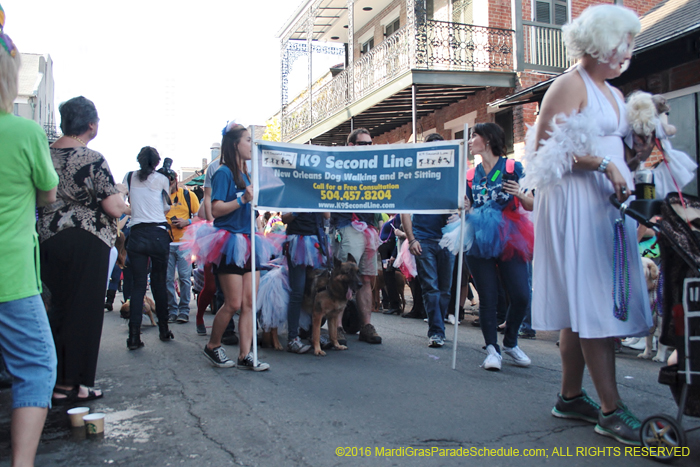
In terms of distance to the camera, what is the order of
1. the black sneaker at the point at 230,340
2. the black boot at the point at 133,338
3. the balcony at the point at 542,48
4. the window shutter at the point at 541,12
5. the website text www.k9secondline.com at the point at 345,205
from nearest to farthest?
the website text www.k9secondline.com at the point at 345,205, the black boot at the point at 133,338, the black sneaker at the point at 230,340, the balcony at the point at 542,48, the window shutter at the point at 541,12

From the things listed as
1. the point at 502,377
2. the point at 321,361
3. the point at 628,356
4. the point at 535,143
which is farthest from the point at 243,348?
the point at 628,356

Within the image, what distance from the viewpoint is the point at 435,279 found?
642 centimetres

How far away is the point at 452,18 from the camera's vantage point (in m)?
17.6

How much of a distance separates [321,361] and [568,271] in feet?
9.69

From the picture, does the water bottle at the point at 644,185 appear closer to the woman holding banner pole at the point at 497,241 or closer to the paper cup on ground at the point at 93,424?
the woman holding banner pole at the point at 497,241

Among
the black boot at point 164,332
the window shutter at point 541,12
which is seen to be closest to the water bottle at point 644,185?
the black boot at point 164,332

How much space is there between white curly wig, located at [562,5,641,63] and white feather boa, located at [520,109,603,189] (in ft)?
1.13

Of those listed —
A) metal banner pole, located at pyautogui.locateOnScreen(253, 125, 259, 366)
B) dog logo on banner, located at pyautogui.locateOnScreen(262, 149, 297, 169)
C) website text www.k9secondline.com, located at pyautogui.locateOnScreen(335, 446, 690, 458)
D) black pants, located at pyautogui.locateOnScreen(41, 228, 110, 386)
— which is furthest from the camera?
dog logo on banner, located at pyautogui.locateOnScreen(262, 149, 297, 169)

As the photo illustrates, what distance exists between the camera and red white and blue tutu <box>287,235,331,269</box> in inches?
235

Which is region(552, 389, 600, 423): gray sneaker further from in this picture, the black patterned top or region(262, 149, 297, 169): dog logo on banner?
the black patterned top

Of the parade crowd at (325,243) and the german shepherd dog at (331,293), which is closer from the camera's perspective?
the parade crowd at (325,243)

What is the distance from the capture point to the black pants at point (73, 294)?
400cm

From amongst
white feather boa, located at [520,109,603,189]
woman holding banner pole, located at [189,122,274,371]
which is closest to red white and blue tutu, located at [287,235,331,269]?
woman holding banner pole, located at [189,122,274,371]

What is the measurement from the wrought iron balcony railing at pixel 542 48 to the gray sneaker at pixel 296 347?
11749 millimetres
